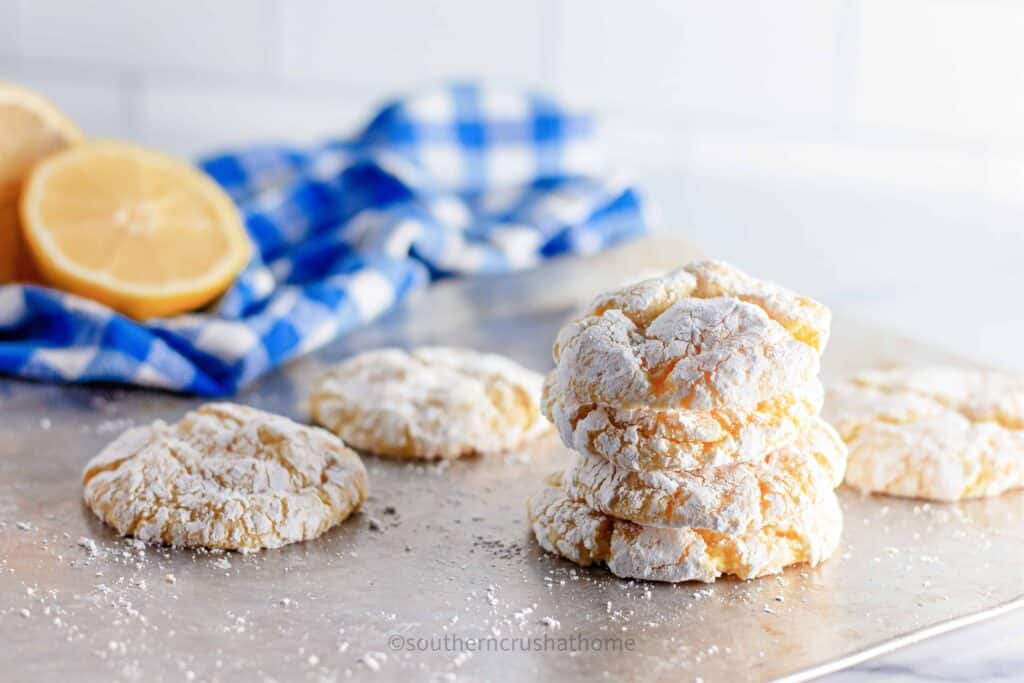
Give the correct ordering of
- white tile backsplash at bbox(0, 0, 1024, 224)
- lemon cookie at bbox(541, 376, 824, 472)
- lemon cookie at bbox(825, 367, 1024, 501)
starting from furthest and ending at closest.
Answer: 1. white tile backsplash at bbox(0, 0, 1024, 224)
2. lemon cookie at bbox(825, 367, 1024, 501)
3. lemon cookie at bbox(541, 376, 824, 472)

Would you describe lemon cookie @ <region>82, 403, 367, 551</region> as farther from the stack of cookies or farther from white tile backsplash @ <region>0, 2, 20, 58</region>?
white tile backsplash @ <region>0, 2, 20, 58</region>

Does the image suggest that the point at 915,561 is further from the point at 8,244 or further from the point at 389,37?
the point at 389,37

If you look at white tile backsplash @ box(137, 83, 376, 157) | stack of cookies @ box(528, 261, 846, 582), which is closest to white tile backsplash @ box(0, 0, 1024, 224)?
white tile backsplash @ box(137, 83, 376, 157)

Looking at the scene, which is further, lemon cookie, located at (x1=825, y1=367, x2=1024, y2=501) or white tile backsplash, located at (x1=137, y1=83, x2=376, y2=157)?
white tile backsplash, located at (x1=137, y1=83, x2=376, y2=157)

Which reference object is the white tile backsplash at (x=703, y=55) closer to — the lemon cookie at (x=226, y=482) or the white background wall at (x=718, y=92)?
the white background wall at (x=718, y=92)

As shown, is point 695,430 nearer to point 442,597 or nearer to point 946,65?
point 442,597

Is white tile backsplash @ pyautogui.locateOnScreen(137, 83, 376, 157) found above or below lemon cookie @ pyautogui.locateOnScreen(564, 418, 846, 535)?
above

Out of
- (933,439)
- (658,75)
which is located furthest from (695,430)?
(658,75)
